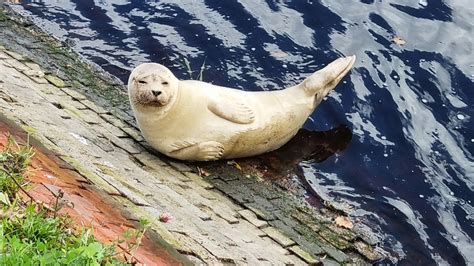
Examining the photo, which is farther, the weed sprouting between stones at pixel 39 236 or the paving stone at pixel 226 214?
the paving stone at pixel 226 214

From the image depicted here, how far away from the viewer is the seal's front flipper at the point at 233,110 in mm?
8203

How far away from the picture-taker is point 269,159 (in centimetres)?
888

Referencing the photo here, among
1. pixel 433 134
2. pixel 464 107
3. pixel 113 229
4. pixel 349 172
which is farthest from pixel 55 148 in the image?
pixel 464 107

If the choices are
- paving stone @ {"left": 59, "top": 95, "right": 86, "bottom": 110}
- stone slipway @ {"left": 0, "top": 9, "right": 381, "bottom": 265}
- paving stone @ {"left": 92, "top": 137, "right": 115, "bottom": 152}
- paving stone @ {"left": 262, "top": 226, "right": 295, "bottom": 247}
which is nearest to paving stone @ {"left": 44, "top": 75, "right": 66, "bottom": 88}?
stone slipway @ {"left": 0, "top": 9, "right": 381, "bottom": 265}

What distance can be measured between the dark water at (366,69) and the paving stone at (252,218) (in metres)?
1.14

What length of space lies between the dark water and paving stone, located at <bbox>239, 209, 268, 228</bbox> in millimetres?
1140

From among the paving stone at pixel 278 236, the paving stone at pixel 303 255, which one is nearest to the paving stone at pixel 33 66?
the paving stone at pixel 278 236

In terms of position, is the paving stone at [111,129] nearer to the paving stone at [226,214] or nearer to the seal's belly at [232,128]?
the seal's belly at [232,128]

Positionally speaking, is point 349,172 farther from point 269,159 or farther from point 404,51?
point 404,51

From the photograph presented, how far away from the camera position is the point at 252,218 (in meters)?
7.51

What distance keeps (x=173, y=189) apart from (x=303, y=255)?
1.41m

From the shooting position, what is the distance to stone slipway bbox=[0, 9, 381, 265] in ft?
20.7

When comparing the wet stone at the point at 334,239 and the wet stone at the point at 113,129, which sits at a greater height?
the wet stone at the point at 334,239

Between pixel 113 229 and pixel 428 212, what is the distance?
413 centimetres
